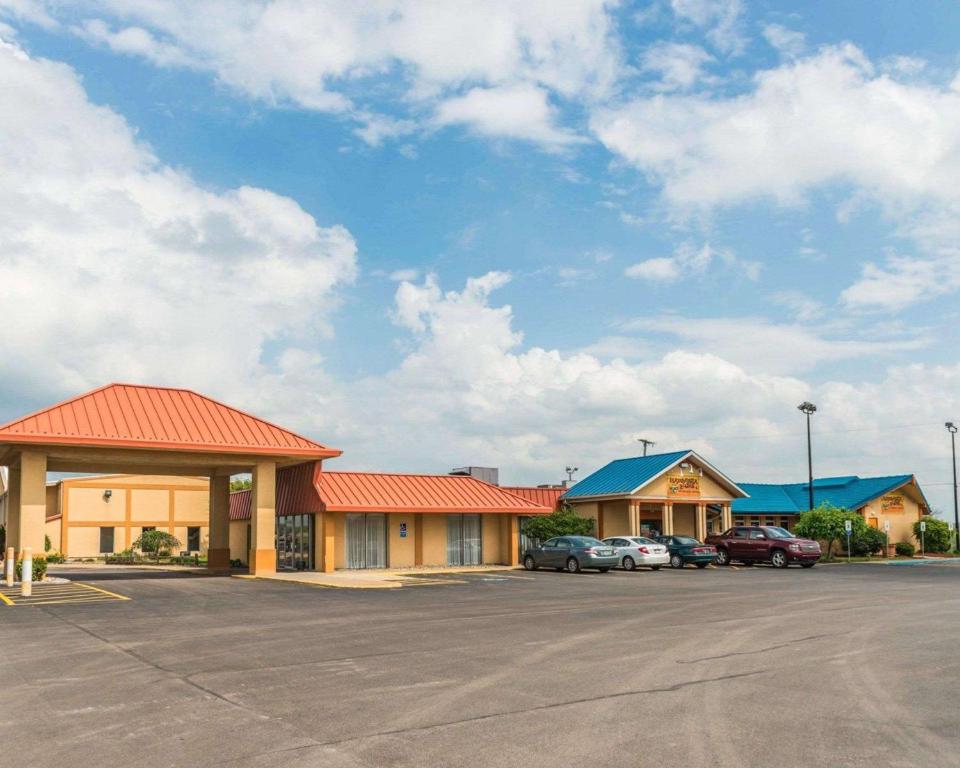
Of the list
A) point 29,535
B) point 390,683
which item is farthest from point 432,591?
point 390,683

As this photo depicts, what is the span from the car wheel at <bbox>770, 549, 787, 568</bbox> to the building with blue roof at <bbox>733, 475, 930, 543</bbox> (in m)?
17.8

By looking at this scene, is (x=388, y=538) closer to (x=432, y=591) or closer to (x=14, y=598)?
(x=432, y=591)

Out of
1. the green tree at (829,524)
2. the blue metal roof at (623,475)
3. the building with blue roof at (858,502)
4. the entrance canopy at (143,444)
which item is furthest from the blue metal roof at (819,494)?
the entrance canopy at (143,444)

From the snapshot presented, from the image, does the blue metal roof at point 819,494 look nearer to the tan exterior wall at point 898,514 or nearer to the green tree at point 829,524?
the tan exterior wall at point 898,514

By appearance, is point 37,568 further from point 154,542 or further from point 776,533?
point 154,542

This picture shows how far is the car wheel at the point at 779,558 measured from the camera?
3975 cm

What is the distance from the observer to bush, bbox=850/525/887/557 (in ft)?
171

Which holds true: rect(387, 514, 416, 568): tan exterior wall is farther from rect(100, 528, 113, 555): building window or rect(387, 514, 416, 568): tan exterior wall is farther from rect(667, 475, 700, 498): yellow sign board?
rect(100, 528, 113, 555): building window

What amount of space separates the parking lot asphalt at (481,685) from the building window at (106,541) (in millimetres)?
41298

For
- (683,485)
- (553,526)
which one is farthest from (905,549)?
(553,526)

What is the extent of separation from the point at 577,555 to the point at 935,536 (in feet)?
111

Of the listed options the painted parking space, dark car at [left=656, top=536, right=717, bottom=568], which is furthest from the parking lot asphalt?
dark car at [left=656, top=536, right=717, bottom=568]

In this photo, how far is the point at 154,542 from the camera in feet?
189

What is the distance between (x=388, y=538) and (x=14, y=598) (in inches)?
706
